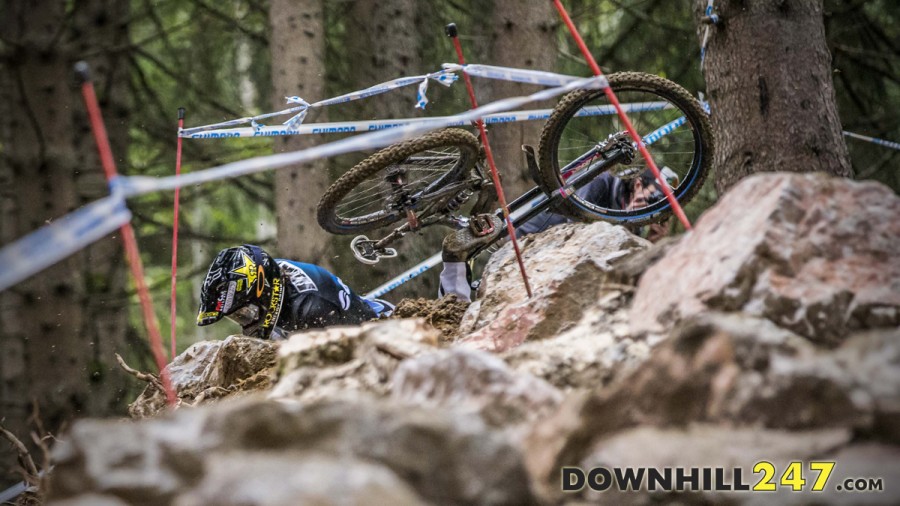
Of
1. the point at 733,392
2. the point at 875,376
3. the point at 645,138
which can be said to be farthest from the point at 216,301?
the point at 875,376

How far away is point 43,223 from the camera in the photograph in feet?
22.2

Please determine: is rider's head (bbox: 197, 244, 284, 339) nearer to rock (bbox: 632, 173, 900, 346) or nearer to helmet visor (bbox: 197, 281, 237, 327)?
helmet visor (bbox: 197, 281, 237, 327)

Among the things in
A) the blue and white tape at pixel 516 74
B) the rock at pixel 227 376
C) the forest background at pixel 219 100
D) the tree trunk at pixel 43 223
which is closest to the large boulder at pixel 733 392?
the blue and white tape at pixel 516 74

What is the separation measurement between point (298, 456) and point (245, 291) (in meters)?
3.46

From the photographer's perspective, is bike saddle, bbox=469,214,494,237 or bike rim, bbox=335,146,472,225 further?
bike saddle, bbox=469,214,494,237

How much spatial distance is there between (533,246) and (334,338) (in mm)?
1867

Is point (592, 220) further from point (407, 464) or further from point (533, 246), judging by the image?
point (407, 464)

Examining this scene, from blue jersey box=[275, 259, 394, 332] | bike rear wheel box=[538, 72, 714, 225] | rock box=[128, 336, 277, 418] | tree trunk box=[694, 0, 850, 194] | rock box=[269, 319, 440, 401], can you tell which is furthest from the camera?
blue jersey box=[275, 259, 394, 332]

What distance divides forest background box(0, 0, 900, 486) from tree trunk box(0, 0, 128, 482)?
11mm

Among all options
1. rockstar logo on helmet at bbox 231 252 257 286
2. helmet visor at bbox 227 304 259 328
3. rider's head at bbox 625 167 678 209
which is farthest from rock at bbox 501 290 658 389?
helmet visor at bbox 227 304 259 328

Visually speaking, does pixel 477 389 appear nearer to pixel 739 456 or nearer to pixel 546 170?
pixel 739 456

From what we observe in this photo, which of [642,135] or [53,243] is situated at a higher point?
[642,135]

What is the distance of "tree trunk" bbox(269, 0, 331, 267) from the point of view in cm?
709

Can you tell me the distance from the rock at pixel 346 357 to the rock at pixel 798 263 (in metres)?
0.85
